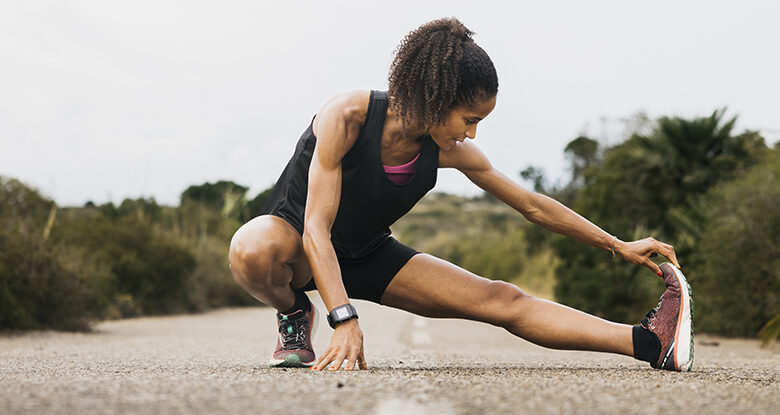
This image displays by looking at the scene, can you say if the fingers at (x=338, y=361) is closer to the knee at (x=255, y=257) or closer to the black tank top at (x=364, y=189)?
the knee at (x=255, y=257)

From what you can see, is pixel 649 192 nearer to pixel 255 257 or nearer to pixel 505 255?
pixel 255 257

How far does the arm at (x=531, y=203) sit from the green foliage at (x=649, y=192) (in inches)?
285

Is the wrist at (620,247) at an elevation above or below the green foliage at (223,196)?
below

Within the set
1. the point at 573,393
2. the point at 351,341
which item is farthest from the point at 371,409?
the point at 351,341

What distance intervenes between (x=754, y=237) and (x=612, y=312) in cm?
275

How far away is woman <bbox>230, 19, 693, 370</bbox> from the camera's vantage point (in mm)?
3154

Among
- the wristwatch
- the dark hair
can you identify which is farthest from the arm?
the wristwatch

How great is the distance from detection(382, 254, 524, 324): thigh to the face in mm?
758

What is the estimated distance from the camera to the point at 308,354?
3.59 meters

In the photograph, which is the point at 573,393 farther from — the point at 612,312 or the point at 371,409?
the point at 612,312

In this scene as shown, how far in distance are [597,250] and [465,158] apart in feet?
26.1

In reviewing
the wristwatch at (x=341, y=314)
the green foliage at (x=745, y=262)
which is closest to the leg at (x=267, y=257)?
the wristwatch at (x=341, y=314)

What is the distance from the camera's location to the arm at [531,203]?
12.1 feet

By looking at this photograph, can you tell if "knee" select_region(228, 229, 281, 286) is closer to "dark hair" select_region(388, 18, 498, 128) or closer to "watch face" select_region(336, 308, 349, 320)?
"watch face" select_region(336, 308, 349, 320)
